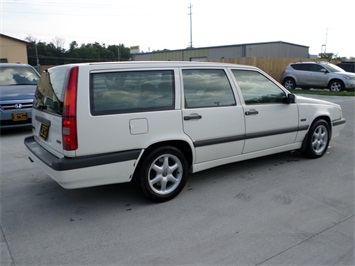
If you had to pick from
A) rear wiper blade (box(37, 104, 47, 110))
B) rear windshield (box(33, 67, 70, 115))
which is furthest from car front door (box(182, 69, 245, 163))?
rear wiper blade (box(37, 104, 47, 110))

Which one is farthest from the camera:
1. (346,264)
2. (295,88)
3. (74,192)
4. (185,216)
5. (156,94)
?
(295,88)

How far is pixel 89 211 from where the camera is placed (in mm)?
3521

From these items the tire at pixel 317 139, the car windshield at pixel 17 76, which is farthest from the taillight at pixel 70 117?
the car windshield at pixel 17 76

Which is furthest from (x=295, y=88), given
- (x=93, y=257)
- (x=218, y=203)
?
(x=93, y=257)

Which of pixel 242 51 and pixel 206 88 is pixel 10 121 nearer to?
pixel 206 88

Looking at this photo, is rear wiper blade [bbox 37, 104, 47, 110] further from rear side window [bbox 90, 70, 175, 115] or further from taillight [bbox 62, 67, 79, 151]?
rear side window [bbox 90, 70, 175, 115]

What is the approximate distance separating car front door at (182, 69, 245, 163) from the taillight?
1.25 meters

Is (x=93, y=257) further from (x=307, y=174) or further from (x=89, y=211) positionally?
(x=307, y=174)

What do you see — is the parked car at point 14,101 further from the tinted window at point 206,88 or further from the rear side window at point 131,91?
the tinted window at point 206,88

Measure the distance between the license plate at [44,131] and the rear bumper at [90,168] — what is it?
230mm

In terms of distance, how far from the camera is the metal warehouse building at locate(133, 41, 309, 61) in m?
Result: 32.2

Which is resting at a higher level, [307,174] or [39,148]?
[39,148]

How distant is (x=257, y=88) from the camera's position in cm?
450

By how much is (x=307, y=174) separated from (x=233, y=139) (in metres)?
1.30
